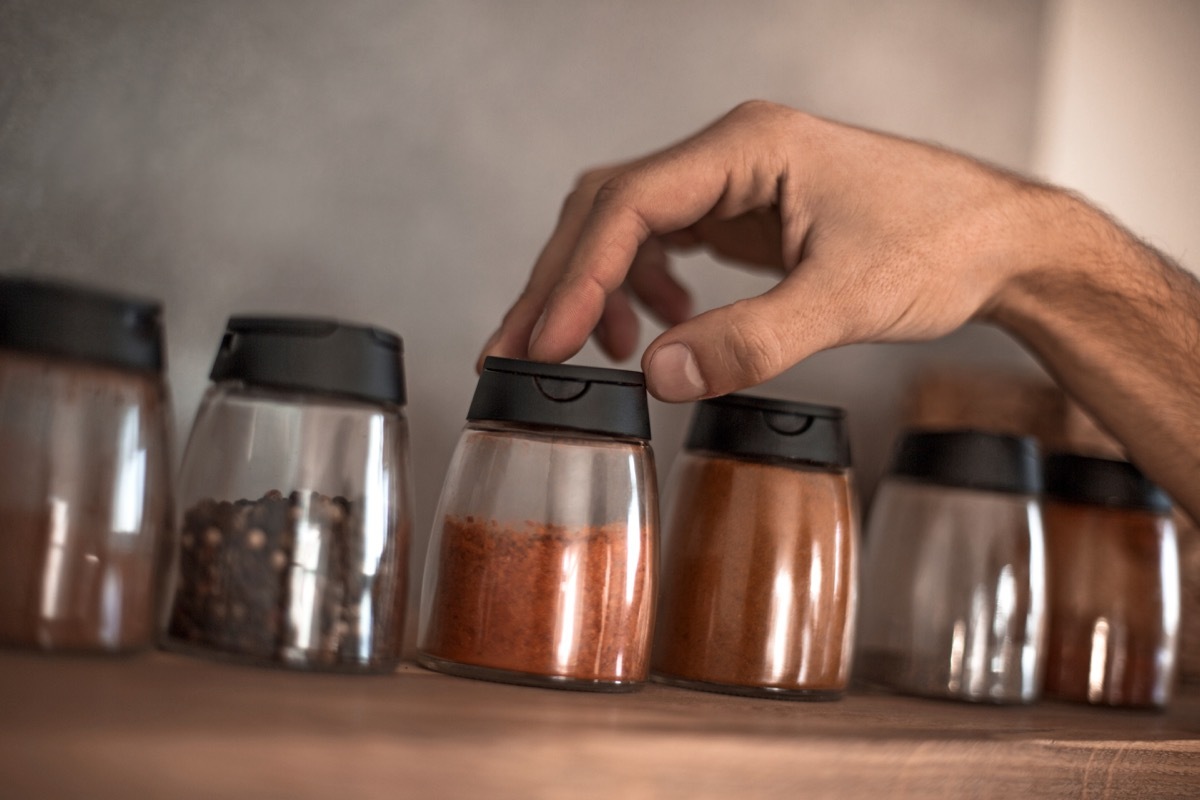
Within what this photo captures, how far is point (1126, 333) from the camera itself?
0.96 metres

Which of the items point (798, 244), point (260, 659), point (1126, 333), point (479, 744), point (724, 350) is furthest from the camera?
point (1126, 333)

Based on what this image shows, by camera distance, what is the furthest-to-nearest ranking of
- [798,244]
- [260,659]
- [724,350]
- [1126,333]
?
[1126,333] < [798,244] < [724,350] < [260,659]

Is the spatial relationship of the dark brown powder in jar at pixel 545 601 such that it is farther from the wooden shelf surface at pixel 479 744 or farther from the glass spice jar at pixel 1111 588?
the glass spice jar at pixel 1111 588

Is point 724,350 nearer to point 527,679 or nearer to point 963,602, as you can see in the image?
point 527,679

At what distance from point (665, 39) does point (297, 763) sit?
987 mm

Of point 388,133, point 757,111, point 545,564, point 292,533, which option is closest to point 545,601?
point 545,564

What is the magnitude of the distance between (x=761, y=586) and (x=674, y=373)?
155 millimetres

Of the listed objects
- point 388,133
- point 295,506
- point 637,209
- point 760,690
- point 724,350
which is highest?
point 388,133

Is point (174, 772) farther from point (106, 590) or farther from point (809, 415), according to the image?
point (809, 415)

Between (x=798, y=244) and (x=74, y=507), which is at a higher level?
(x=798, y=244)

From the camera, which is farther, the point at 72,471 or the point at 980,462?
the point at 980,462

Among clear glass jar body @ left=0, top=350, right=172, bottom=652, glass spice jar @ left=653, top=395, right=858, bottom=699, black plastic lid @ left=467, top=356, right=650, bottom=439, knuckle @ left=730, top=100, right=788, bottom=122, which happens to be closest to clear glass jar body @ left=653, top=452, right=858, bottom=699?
glass spice jar @ left=653, top=395, right=858, bottom=699

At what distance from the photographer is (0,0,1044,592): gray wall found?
892 millimetres

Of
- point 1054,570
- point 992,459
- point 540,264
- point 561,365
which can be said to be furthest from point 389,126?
point 1054,570
